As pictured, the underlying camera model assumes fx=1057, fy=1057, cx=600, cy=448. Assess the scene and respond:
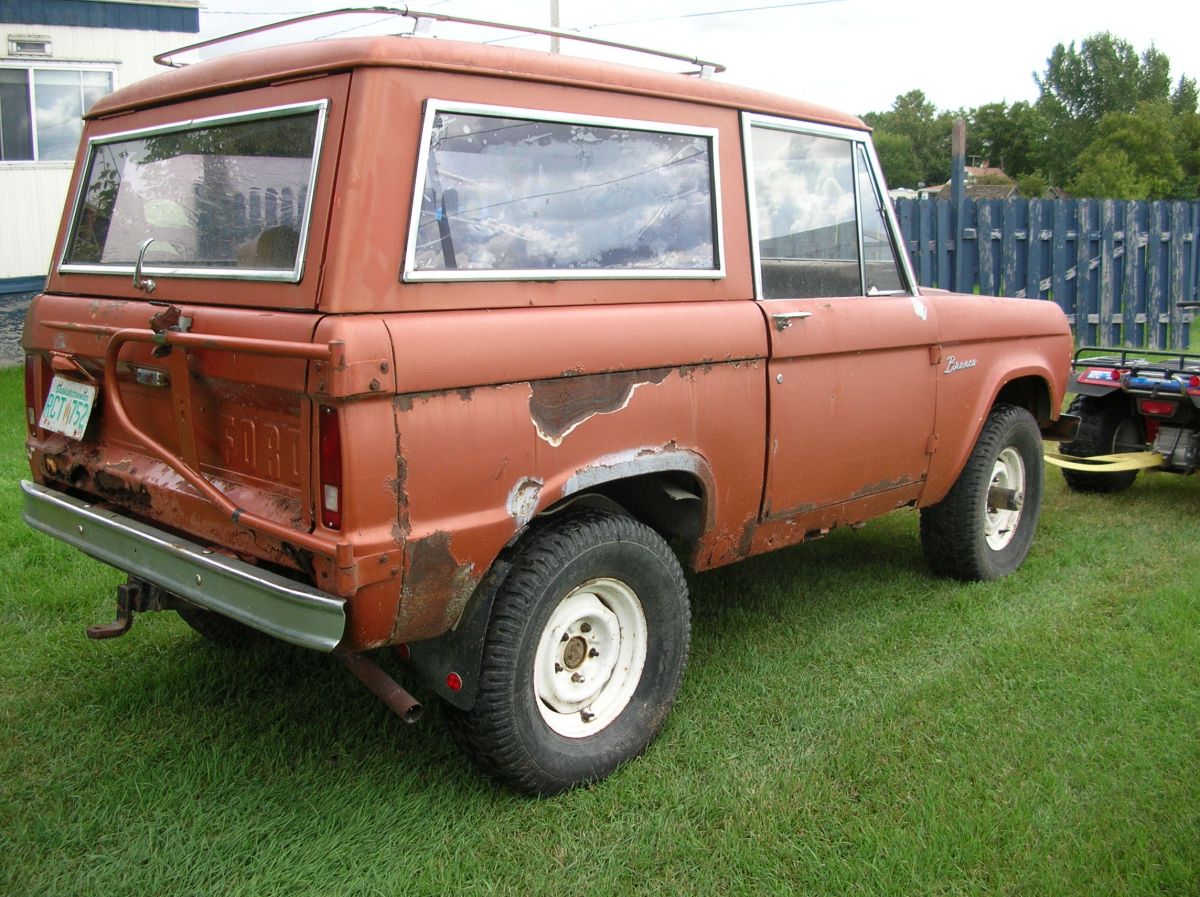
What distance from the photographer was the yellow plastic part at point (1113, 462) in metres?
6.20

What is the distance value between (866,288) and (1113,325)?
419 inches

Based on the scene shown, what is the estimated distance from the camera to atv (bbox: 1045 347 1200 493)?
6.18m

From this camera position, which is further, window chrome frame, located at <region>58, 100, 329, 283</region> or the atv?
the atv

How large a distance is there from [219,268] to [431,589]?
1178mm

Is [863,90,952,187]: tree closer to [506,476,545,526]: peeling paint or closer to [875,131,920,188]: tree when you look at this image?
[875,131,920,188]: tree

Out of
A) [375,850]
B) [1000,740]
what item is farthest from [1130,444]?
[375,850]

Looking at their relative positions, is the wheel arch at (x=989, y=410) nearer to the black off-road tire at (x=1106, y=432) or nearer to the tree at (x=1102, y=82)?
the black off-road tire at (x=1106, y=432)

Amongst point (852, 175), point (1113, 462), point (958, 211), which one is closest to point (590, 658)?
point (852, 175)

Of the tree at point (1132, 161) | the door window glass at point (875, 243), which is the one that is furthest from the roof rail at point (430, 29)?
the tree at point (1132, 161)

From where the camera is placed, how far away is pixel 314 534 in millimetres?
2709

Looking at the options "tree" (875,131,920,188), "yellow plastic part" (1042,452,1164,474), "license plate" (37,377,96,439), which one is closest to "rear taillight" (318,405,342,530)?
"license plate" (37,377,96,439)

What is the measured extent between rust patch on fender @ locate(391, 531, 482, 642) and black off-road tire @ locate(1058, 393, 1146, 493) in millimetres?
4918

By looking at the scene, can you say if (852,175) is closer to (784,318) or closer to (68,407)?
(784,318)

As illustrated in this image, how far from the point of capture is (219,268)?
3143 millimetres
